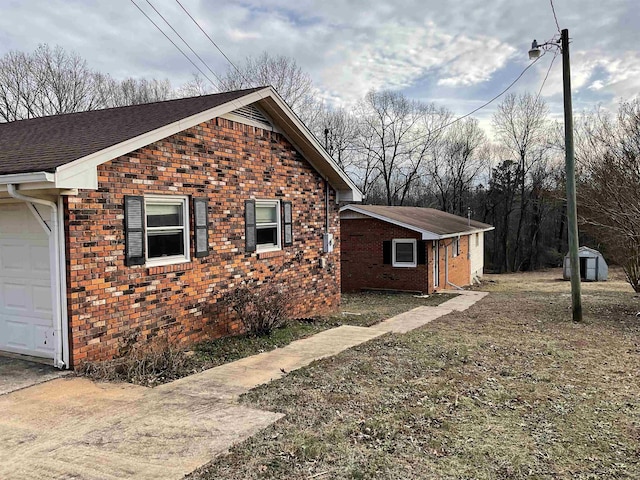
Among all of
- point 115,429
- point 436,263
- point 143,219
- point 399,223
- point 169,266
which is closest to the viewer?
point 115,429

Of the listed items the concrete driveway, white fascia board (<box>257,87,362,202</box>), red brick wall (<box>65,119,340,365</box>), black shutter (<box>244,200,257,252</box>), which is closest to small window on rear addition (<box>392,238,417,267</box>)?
white fascia board (<box>257,87,362,202</box>)

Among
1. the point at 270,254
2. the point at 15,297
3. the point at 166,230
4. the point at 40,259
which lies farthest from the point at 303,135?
the point at 15,297

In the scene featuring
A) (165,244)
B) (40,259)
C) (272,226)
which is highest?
(272,226)

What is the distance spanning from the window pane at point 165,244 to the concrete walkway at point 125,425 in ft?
6.82

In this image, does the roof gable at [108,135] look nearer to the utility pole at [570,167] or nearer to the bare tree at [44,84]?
the utility pole at [570,167]

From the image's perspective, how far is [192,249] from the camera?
8.18 metres

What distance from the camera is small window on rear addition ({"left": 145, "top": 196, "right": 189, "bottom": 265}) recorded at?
24.6 ft

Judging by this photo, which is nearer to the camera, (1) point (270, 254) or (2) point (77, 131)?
(2) point (77, 131)

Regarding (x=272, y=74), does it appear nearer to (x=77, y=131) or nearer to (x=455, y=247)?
(x=455, y=247)

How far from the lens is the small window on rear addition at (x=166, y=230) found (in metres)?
7.51

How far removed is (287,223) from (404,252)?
9827 millimetres

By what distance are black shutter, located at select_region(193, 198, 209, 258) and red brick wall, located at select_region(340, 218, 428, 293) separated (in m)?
12.1

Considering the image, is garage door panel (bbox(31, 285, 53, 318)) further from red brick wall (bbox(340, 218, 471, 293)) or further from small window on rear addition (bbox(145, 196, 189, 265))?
red brick wall (bbox(340, 218, 471, 293))

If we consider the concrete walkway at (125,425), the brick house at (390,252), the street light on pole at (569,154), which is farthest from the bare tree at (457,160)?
the concrete walkway at (125,425)
